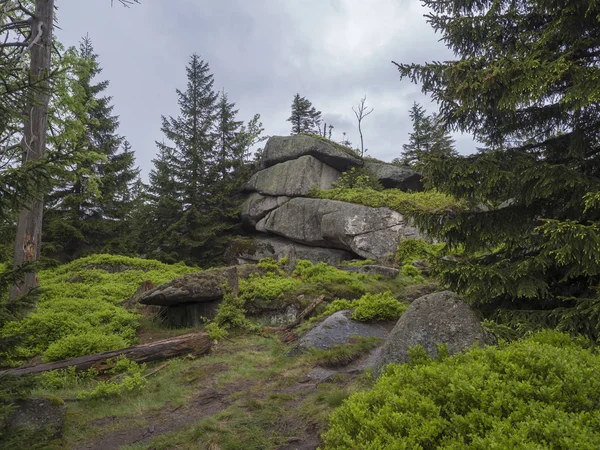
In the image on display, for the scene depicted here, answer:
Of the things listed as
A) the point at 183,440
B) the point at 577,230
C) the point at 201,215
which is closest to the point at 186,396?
the point at 183,440

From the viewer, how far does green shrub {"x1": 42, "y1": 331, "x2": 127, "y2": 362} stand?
8.09 meters

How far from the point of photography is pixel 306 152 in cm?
2581

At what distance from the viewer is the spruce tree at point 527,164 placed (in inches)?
188

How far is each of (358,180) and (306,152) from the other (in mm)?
4398

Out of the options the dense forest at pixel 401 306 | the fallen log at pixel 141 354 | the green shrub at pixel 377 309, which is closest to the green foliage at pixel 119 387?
the dense forest at pixel 401 306

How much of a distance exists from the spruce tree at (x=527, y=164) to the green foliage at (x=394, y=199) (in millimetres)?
13778

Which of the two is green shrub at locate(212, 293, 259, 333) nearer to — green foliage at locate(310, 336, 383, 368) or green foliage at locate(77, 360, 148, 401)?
green foliage at locate(77, 360, 148, 401)

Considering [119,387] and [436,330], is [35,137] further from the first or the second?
[436,330]

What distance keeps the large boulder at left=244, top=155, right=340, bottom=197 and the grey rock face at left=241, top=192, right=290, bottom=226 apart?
0.43 m

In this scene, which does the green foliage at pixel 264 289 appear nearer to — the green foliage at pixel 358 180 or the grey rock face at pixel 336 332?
the grey rock face at pixel 336 332

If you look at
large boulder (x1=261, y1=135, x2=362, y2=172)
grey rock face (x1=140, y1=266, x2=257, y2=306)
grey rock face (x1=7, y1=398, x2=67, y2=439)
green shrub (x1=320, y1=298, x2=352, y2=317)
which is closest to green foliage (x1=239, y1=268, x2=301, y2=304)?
grey rock face (x1=140, y1=266, x2=257, y2=306)

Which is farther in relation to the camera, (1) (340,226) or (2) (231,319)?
(1) (340,226)

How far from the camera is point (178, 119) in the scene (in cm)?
2650

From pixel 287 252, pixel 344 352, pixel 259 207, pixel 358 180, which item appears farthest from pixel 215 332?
pixel 358 180
